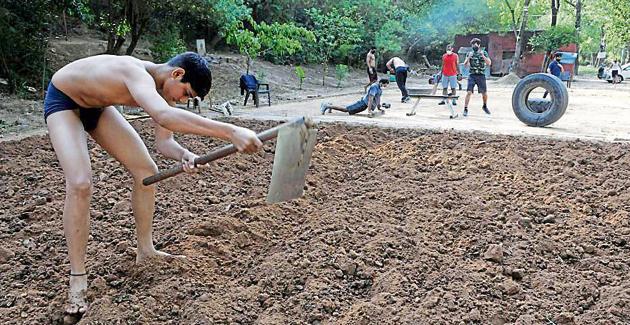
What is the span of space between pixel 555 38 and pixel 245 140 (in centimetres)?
2540

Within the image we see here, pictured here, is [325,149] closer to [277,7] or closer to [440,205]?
[440,205]

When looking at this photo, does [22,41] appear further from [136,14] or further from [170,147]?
[170,147]

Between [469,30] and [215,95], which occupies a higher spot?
[469,30]

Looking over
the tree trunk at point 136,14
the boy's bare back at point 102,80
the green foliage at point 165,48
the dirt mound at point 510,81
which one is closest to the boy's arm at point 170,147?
the boy's bare back at point 102,80

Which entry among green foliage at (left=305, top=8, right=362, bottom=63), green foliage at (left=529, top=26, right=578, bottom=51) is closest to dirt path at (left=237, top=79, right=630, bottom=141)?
green foliage at (left=305, top=8, right=362, bottom=63)

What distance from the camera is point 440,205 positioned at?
4.30 meters

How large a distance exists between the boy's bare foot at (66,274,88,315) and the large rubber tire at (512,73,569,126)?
7.17 m

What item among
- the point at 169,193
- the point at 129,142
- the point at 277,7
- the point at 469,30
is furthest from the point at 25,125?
the point at 469,30

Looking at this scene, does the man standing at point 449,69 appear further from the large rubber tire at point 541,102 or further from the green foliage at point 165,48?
the green foliage at point 165,48

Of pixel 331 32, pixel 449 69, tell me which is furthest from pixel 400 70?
pixel 331 32

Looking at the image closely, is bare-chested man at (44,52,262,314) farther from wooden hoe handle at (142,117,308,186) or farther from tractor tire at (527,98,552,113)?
tractor tire at (527,98,552,113)

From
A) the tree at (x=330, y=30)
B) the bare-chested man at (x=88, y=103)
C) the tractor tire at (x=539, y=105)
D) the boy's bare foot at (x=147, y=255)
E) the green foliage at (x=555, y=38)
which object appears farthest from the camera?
the green foliage at (x=555, y=38)

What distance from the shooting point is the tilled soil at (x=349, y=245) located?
275cm

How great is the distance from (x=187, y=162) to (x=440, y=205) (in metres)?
2.24
